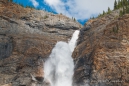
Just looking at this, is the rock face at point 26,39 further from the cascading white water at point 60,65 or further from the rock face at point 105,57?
the rock face at point 105,57

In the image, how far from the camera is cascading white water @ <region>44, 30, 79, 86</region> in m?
64.3

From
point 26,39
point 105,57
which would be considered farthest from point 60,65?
point 105,57

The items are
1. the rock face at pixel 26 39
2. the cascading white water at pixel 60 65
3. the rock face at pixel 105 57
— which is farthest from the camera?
the cascading white water at pixel 60 65

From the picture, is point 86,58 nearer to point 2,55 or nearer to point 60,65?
point 60,65

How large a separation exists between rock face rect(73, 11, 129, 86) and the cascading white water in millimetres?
2572

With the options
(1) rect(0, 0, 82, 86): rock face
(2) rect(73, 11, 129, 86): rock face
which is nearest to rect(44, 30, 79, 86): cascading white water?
(1) rect(0, 0, 82, 86): rock face

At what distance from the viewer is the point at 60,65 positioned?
68375 millimetres

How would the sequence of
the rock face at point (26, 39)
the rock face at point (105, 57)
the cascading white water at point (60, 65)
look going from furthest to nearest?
the cascading white water at point (60, 65) < the rock face at point (26, 39) < the rock face at point (105, 57)

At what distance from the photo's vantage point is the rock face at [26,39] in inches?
2484

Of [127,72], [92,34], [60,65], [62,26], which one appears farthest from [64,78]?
[62,26]

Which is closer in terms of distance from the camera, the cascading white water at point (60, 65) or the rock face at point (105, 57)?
the rock face at point (105, 57)

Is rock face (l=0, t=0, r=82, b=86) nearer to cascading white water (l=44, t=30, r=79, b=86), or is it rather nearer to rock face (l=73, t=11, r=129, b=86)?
cascading white water (l=44, t=30, r=79, b=86)

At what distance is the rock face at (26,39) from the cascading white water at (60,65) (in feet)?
5.00

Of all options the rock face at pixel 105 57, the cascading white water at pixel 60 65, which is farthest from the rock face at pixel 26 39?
the rock face at pixel 105 57
